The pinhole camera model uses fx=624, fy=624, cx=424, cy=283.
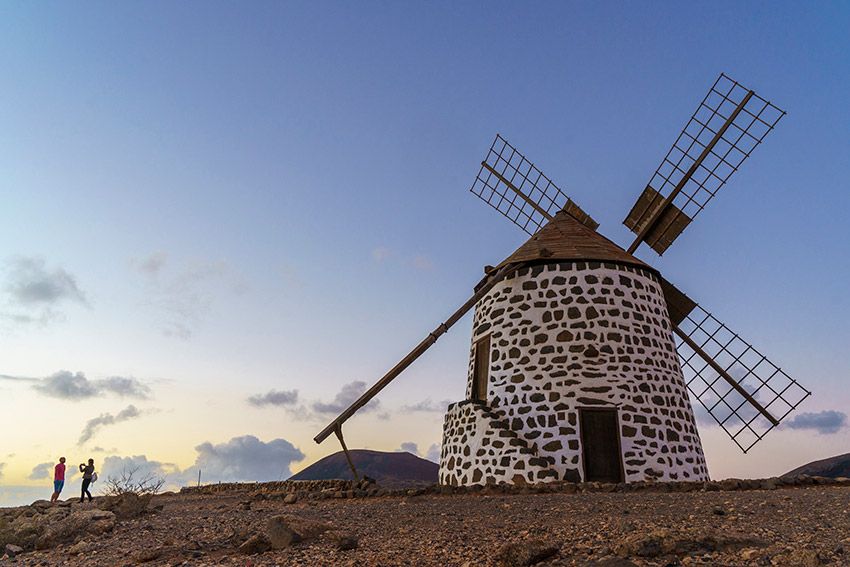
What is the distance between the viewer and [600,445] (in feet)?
39.7

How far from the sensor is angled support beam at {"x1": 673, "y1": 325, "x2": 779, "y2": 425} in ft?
51.8

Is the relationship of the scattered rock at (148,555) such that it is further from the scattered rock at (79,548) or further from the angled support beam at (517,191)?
the angled support beam at (517,191)

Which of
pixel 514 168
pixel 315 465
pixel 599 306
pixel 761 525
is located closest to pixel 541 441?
pixel 599 306

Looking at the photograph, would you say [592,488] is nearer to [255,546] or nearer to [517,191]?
[255,546]

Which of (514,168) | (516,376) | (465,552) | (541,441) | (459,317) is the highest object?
(514,168)

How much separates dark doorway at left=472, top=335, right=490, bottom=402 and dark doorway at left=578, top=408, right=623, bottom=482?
242 centimetres

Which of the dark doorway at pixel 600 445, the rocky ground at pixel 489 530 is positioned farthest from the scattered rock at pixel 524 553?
the dark doorway at pixel 600 445

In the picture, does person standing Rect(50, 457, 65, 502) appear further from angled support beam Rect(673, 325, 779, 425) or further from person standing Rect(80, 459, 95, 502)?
angled support beam Rect(673, 325, 779, 425)

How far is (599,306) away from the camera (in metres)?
13.1

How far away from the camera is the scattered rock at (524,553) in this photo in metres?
4.49

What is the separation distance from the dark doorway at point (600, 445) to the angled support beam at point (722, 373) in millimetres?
5429

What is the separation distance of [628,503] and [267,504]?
588cm

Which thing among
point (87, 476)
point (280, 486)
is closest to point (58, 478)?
point (87, 476)

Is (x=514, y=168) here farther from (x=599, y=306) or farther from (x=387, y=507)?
(x=387, y=507)
